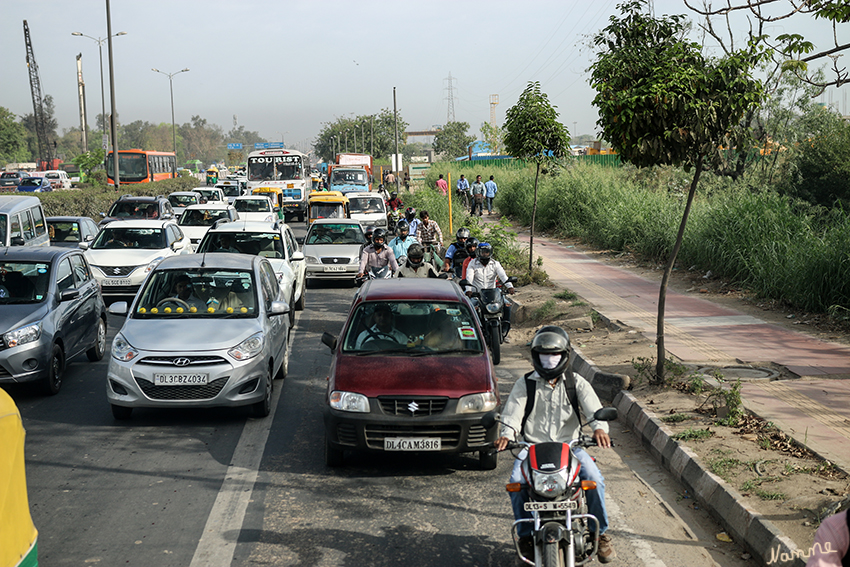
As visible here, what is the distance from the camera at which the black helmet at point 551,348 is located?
4508 mm

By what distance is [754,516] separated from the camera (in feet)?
16.9

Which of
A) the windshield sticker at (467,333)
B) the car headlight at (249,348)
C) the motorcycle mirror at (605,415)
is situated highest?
the motorcycle mirror at (605,415)

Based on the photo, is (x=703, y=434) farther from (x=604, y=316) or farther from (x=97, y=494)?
(x=604, y=316)

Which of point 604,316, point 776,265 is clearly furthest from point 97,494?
point 776,265

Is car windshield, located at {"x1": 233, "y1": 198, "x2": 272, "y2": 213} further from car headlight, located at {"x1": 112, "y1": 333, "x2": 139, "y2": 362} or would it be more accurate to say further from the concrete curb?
the concrete curb

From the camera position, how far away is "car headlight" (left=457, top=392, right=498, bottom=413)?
20.8 ft

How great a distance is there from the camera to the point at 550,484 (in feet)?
13.6

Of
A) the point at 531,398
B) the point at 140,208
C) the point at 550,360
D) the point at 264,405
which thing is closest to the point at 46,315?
the point at 264,405

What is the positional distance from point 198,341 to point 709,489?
4842mm

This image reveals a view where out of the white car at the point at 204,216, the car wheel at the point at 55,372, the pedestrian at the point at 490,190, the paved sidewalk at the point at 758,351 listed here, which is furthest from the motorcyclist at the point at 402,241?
the pedestrian at the point at 490,190

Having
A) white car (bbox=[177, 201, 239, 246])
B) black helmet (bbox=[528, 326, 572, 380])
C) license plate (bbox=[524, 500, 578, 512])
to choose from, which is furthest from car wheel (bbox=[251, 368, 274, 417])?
white car (bbox=[177, 201, 239, 246])

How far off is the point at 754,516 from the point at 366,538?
2519mm

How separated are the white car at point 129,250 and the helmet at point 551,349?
11.2 m

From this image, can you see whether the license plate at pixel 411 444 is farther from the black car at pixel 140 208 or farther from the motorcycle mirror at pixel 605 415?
the black car at pixel 140 208
